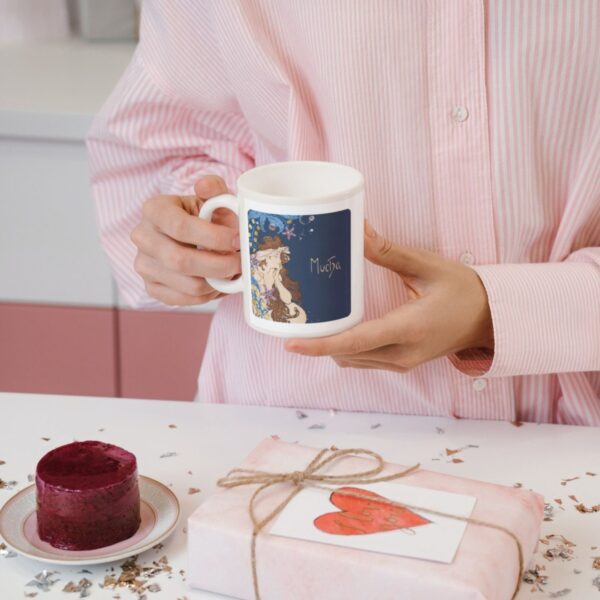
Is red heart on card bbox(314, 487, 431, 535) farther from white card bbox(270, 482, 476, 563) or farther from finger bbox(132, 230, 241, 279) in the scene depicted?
finger bbox(132, 230, 241, 279)

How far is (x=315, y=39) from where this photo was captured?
1046 millimetres

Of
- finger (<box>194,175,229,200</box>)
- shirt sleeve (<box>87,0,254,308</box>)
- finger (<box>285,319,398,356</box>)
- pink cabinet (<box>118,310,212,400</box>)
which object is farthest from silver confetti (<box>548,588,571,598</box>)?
pink cabinet (<box>118,310,212,400</box>)

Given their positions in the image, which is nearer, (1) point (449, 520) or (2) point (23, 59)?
(1) point (449, 520)

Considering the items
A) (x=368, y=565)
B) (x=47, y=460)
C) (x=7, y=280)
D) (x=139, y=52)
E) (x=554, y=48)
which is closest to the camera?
(x=368, y=565)

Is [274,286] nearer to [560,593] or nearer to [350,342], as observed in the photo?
[350,342]

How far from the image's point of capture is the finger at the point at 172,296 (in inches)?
41.8

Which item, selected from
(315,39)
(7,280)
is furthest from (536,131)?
(7,280)

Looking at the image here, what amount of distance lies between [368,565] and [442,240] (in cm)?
42

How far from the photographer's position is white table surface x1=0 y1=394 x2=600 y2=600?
0.95 m

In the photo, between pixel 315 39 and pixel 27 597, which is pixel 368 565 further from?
pixel 315 39

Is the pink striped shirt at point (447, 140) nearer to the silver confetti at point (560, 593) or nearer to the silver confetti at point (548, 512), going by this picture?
the silver confetti at point (548, 512)

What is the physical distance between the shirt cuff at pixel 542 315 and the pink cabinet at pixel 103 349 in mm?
1086

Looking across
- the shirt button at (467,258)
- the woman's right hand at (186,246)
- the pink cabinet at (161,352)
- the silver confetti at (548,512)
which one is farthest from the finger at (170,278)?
the pink cabinet at (161,352)

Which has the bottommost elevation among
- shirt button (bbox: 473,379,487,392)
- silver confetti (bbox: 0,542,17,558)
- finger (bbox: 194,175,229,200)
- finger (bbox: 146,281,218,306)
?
silver confetti (bbox: 0,542,17,558)
